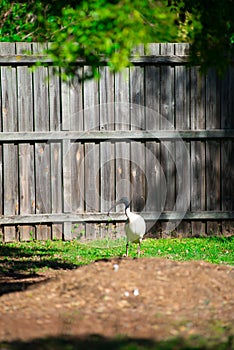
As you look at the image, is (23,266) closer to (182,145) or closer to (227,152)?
(182,145)

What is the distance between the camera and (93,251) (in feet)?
31.9

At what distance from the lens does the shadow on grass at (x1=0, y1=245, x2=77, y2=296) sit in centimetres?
779

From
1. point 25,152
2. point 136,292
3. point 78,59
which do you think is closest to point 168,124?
point 78,59

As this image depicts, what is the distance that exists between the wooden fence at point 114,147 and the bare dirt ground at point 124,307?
10.8 ft

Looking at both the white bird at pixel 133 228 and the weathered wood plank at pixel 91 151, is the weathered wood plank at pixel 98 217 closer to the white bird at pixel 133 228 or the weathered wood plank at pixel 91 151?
the weathered wood plank at pixel 91 151

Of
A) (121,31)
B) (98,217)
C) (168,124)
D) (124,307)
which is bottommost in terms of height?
(124,307)

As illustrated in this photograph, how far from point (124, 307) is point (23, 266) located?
A: 311 cm

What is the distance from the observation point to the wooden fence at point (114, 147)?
1007 centimetres

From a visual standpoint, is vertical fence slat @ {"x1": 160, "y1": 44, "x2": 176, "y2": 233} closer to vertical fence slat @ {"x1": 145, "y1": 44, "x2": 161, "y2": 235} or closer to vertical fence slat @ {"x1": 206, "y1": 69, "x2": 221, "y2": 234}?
vertical fence slat @ {"x1": 145, "y1": 44, "x2": 161, "y2": 235}

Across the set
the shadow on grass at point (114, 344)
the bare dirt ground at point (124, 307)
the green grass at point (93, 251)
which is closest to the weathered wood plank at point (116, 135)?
the green grass at point (93, 251)

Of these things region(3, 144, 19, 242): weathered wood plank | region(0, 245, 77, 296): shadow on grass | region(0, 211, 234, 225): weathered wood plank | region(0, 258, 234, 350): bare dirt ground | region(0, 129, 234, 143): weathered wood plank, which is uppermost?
region(0, 129, 234, 143): weathered wood plank

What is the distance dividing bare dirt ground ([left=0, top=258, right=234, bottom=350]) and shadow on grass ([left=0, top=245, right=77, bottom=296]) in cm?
122

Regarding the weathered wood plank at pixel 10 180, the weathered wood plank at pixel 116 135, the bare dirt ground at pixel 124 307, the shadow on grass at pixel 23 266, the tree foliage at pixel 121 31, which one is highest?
the tree foliage at pixel 121 31

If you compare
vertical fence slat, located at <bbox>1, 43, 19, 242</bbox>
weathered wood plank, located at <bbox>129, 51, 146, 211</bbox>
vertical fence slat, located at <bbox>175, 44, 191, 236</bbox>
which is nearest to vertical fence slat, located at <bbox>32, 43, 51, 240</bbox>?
vertical fence slat, located at <bbox>1, 43, 19, 242</bbox>
